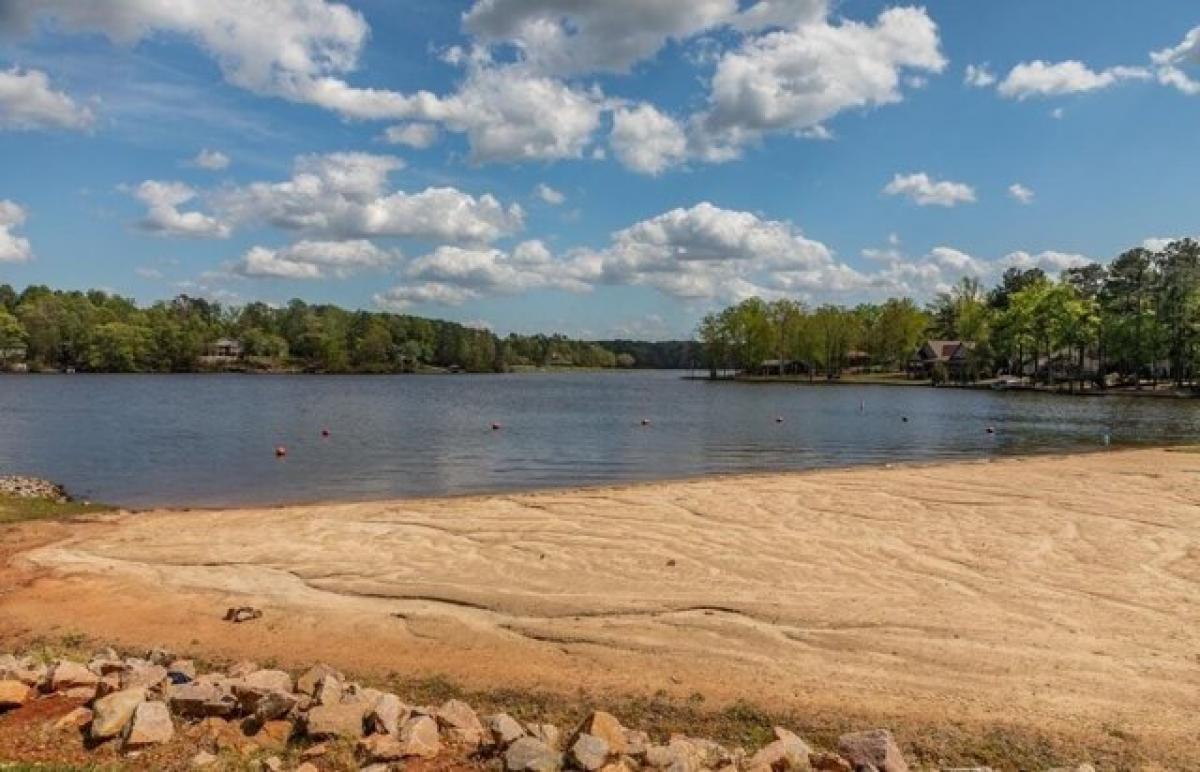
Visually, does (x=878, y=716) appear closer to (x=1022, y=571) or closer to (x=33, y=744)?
(x=1022, y=571)

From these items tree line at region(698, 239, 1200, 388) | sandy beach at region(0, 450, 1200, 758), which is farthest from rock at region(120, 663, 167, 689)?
tree line at region(698, 239, 1200, 388)

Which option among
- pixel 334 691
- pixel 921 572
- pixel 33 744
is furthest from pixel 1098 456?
pixel 33 744

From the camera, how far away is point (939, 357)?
472 feet

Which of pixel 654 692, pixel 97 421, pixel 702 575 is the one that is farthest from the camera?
pixel 97 421

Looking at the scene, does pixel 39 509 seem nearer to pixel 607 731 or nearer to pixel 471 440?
pixel 607 731

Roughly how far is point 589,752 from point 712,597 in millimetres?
5906

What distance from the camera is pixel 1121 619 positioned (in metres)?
11.3

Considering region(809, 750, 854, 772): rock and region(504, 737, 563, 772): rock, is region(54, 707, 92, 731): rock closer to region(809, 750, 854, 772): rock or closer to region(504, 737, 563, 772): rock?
region(504, 737, 563, 772): rock

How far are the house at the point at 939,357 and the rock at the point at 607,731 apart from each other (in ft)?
443

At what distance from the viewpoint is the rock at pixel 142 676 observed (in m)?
8.44

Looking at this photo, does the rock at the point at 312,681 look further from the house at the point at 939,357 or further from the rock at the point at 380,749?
the house at the point at 939,357

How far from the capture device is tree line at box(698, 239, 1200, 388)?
3553 inches

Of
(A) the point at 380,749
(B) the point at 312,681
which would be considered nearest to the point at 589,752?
(A) the point at 380,749

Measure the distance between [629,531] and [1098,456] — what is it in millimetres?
25757
